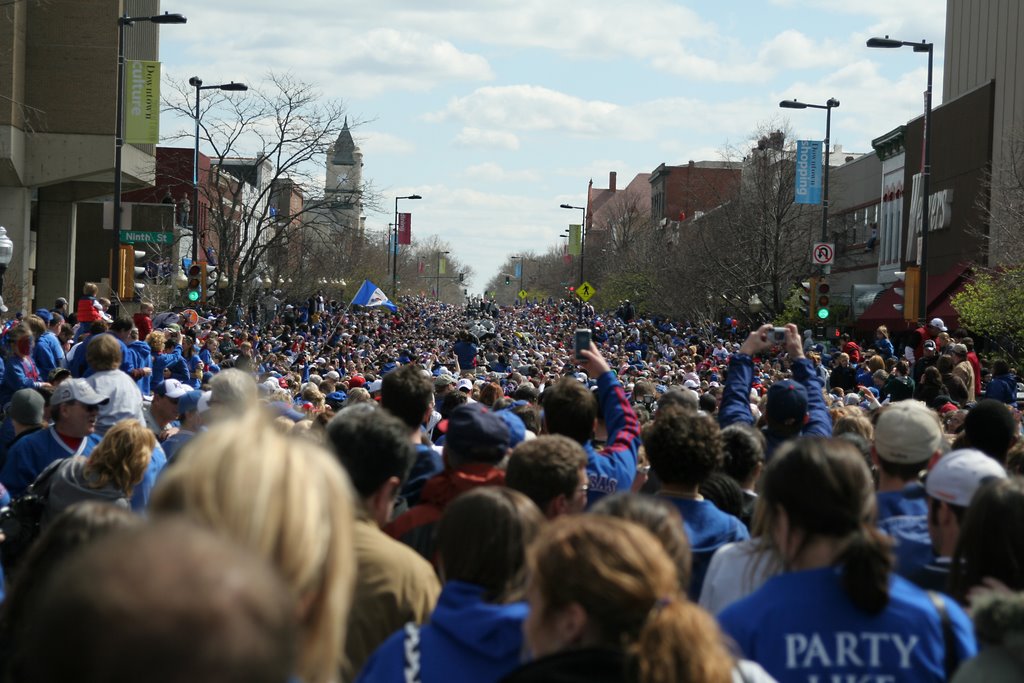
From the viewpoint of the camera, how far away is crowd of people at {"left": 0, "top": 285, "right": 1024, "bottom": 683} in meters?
1.53

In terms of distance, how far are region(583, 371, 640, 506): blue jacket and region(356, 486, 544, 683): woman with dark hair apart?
91.4 inches

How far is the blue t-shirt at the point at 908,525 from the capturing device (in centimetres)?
451

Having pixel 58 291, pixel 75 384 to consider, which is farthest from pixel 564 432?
pixel 58 291

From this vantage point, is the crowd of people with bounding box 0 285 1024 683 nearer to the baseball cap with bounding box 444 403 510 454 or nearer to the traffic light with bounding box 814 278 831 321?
the baseball cap with bounding box 444 403 510 454

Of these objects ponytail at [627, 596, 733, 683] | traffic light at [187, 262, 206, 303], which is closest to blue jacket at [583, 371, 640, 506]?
ponytail at [627, 596, 733, 683]

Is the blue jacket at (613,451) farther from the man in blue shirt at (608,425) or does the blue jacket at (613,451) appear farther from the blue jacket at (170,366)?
the blue jacket at (170,366)

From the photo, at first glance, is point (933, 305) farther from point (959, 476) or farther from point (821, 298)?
point (959, 476)

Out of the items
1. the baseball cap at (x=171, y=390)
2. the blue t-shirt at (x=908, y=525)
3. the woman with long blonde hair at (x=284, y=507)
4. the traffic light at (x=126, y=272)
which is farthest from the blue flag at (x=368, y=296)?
the woman with long blonde hair at (x=284, y=507)

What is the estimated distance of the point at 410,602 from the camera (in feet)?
12.4

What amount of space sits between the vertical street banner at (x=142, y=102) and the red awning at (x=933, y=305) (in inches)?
733

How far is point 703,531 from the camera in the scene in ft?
16.4

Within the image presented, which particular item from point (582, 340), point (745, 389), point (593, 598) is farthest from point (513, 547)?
point (582, 340)

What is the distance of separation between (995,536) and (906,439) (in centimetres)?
141

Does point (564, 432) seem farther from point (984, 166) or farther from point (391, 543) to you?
point (984, 166)
